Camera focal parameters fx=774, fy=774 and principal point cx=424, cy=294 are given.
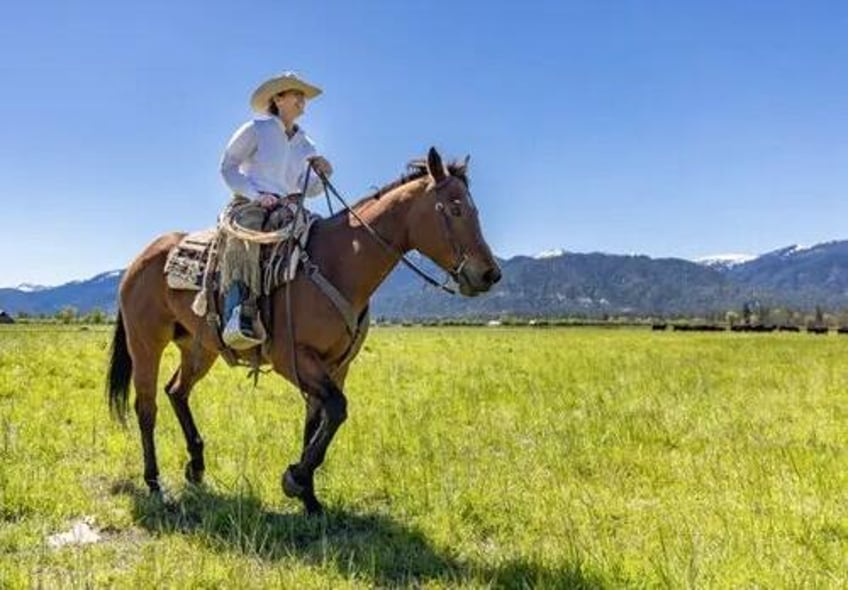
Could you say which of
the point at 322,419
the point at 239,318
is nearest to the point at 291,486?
the point at 322,419

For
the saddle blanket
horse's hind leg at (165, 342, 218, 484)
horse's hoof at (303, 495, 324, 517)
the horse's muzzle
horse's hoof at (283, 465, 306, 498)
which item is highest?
the saddle blanket

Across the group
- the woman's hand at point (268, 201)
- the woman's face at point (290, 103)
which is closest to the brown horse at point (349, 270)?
the woman's hand at point (268, 201)

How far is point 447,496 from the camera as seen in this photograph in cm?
694

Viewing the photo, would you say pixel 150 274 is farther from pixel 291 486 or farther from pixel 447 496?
pixel 447 496

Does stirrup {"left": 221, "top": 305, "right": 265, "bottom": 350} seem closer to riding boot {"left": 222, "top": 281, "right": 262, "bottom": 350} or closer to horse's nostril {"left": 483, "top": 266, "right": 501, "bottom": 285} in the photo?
riding boot {"left": 222, "top": 281, "right": 262, "bottom": 350}

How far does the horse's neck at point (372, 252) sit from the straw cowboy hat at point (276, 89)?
1.49 m

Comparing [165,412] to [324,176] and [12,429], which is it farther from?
[324,176]

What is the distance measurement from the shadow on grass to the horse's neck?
1851 mm

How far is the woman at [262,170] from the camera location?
670 centimetres

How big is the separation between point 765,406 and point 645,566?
10.1 metres

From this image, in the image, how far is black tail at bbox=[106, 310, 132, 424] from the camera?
8.84m

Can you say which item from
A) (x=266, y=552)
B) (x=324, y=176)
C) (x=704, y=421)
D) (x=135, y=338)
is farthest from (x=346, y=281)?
(x=704, y=421)

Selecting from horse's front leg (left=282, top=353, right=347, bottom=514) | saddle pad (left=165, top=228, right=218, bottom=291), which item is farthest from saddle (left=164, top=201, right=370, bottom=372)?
horse's front leg (left=282, top=353, right=347, bottom=514)

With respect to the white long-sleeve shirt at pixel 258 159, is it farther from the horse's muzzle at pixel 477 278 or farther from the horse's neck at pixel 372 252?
the horse's muzzle at pixel 477 278
